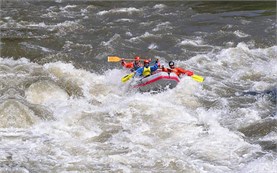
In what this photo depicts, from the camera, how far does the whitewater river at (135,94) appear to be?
30.0 feet

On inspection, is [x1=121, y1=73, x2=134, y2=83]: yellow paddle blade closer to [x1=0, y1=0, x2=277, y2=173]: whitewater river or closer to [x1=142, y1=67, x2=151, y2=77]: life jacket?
[x1=0, y1=0, x2=277, y2=173]: whitewater river

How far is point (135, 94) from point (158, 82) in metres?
0.66

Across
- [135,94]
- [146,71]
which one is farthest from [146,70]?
[135,94]

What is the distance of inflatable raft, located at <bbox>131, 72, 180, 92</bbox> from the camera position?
12.3m

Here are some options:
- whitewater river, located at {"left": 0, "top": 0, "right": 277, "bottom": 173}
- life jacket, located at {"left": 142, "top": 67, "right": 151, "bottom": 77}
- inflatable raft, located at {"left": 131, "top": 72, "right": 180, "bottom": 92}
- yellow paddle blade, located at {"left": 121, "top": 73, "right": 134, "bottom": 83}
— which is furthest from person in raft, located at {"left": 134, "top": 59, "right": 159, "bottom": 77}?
whitewater river, located at {"left": 0, "top": 0, "right": 277, "bottom": 173}

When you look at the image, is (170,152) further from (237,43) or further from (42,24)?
(42,24)

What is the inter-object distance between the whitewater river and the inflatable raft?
0.17 meters

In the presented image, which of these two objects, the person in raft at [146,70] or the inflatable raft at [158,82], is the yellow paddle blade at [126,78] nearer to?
the person in raft at [146,70]

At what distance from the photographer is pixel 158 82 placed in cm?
1227

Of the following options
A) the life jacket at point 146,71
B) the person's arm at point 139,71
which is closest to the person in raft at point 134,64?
the person's arm at point 139,71

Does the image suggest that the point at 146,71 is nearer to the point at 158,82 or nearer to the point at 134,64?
the point at 158,82

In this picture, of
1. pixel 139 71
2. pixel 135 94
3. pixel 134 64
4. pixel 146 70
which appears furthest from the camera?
pixel 134 64

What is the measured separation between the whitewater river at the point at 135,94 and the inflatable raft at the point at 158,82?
17 cm

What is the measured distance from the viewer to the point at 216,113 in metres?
11.3
